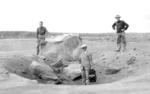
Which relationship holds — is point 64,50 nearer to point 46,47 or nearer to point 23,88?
point 46,47

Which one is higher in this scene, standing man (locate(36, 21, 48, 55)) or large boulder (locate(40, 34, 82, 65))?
standing man (locate(36, 21, 48, 55))

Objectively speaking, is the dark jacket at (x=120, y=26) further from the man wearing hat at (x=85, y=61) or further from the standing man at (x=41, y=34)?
the man wearing hat at (x=85, y=61)

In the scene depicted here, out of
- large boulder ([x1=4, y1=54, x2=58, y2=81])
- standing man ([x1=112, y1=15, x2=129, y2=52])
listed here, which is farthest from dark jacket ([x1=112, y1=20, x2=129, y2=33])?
large boulder ([x1=4, y1=54, x2=58, y2=81])

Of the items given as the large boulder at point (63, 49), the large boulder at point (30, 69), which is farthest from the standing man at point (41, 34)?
the large boulder at point (30, 69)

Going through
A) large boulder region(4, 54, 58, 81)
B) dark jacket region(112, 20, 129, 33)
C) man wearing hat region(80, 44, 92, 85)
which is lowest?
large boulder region(4, 54, 58, 81)

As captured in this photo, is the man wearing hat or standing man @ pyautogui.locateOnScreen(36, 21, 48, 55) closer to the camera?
the man wearing hat

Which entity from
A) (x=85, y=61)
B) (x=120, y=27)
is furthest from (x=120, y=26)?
(x=85, y=61)

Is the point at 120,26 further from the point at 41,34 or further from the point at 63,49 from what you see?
the point at 41,34

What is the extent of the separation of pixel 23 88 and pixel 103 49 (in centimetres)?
1061

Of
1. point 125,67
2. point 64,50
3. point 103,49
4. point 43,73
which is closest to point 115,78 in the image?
point 125,67

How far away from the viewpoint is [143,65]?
560 inches

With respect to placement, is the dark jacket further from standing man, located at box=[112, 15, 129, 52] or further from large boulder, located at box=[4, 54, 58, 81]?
large boulder, located at box=[4, 54, 58, 81]

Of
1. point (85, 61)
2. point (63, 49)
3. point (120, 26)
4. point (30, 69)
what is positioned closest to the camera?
point (85, 61)

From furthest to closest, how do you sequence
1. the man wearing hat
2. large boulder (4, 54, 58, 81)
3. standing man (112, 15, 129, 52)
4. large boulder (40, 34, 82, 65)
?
large boulder (40, 34, 82, 65) → standing man (112, 15, 129, 52) → large boulder (4, 54, 58, 81) → the man wearing hat
